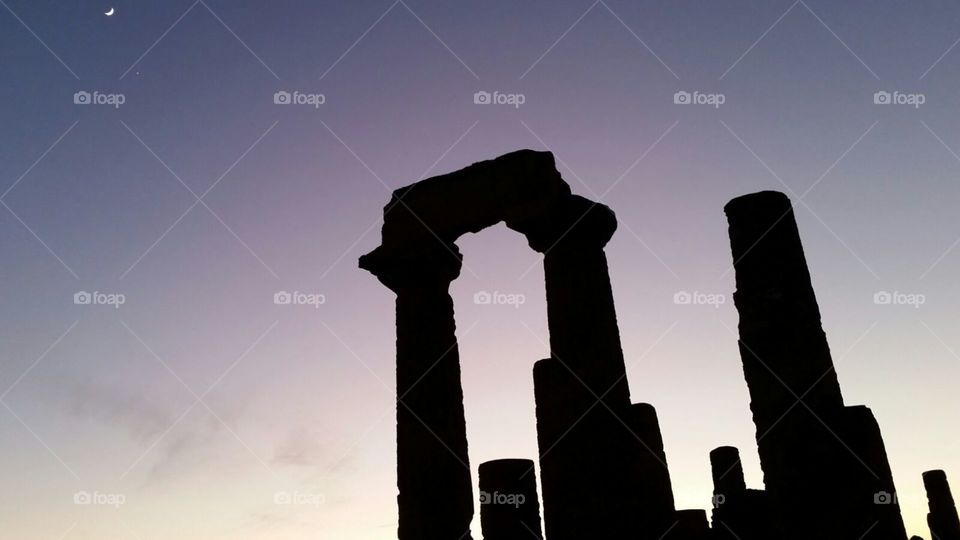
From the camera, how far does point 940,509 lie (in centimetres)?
2145

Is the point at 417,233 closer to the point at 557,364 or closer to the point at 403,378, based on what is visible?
the point at 403,378

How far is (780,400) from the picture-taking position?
9234 millimetres

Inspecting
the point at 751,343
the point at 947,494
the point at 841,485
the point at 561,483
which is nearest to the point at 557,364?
the point at 561,483

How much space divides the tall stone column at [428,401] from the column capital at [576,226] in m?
2.12

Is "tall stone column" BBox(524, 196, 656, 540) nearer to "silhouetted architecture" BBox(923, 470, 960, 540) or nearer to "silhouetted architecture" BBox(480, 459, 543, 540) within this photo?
"silhouetted architecture" BBox(480, 459, 543, 540)

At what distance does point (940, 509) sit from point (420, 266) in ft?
56.4

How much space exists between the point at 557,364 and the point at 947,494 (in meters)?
15.9

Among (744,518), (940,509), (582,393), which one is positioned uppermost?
(582,393)

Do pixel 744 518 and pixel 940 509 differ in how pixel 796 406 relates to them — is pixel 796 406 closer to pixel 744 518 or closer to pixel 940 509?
pixel 744 518

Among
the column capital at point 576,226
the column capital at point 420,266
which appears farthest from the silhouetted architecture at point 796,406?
the column capital at point 420,266

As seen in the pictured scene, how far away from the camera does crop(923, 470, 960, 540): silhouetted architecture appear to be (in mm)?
21219

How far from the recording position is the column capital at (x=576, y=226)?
13.4 metres

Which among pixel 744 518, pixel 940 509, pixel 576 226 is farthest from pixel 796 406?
pixel 940 509

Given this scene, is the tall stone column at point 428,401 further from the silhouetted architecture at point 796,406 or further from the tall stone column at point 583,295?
the silhouetted architecture at point 796,406
